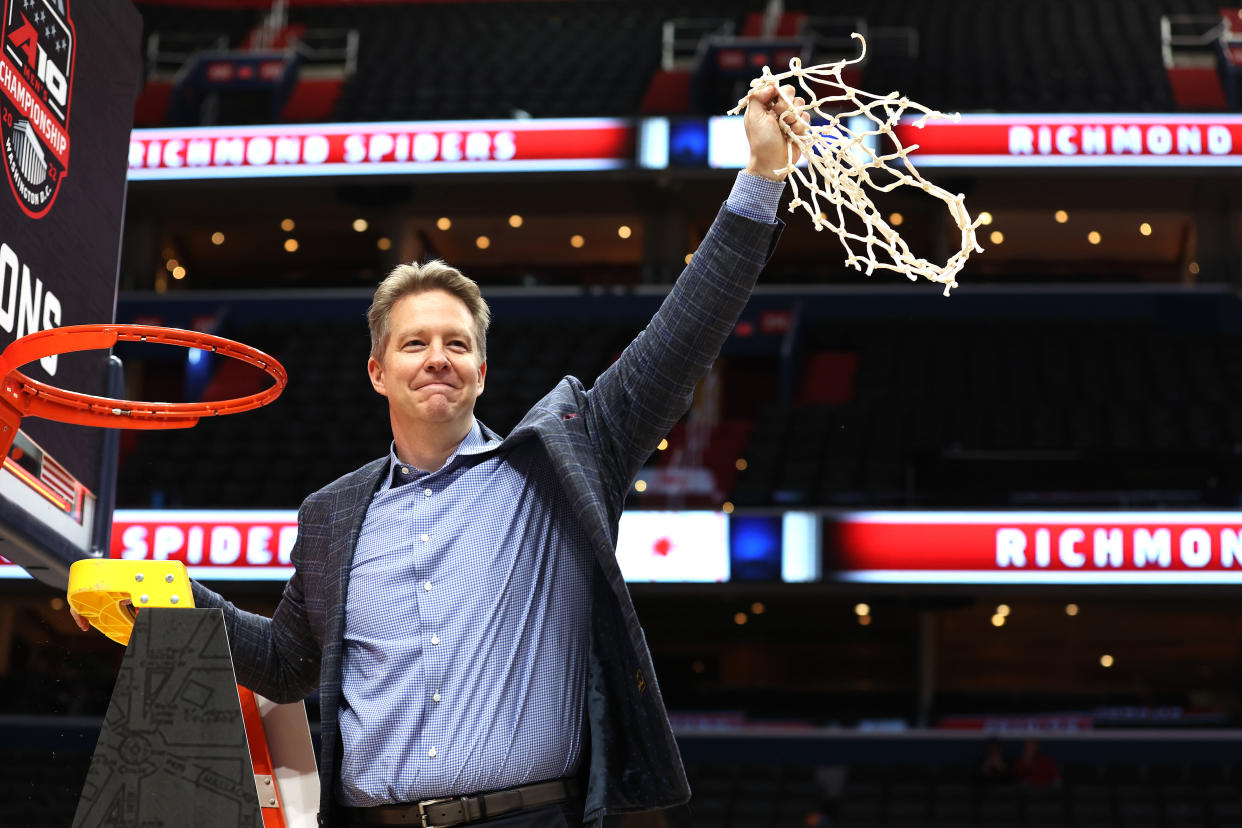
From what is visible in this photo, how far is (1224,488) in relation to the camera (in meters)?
10.4

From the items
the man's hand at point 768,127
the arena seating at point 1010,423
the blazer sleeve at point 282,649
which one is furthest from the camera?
the arena seating at point 1010,423

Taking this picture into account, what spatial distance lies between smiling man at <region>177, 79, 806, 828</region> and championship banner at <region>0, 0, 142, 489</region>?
0.90 meters

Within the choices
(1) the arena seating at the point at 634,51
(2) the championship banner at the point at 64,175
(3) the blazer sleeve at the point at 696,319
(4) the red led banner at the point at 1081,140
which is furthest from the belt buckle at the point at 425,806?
(1) the arena seating at the point at 634,51

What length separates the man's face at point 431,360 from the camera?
2164mm

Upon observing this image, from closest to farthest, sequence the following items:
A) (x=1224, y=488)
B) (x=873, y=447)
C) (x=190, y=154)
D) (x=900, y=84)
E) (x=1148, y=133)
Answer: (x=1224, y=488), (x=873, y=447), (x=1148, y=133), (x=190, y=154), (x=900, y=84)

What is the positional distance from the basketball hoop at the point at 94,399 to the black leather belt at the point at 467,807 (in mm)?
671

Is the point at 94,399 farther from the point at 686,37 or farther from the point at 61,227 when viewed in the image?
the point at 686,37

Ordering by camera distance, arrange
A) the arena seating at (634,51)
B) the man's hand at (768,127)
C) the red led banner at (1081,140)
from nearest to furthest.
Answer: the man's hand at (768,127)
the red led banner at (1081,140)
the arena seating at (634,51)

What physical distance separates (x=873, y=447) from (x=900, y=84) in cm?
460

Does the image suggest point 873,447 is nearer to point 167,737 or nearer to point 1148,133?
point 1148,133

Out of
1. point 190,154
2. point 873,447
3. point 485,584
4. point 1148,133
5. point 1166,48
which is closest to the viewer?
point 485,584

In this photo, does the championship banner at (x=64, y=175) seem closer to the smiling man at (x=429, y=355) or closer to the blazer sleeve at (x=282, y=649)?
the blazer sleeve at (x=282, y=649)

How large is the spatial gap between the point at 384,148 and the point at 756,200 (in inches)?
471

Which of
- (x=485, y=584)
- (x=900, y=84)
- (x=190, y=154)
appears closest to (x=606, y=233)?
(x=900, y=84)
